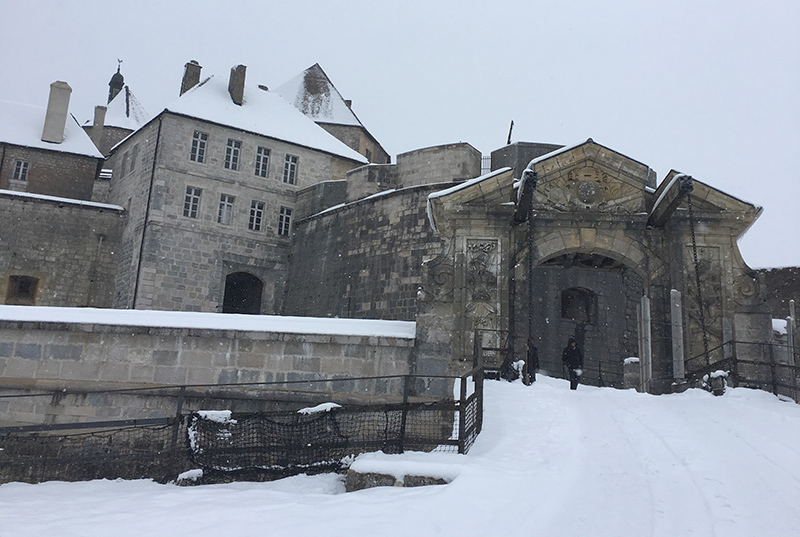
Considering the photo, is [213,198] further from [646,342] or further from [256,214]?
[646,342]

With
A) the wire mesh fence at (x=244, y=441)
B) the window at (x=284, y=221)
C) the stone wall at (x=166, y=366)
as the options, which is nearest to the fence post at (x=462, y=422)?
the wire mesh fence at (x=244, y=441)

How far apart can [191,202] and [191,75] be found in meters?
10.0

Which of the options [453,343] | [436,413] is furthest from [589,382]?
[436,413]

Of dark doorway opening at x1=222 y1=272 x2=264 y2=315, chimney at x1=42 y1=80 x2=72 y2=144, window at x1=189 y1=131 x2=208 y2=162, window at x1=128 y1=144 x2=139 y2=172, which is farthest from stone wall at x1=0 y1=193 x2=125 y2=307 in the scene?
chimney at x1=42 y1=80 x2=72 y2=144

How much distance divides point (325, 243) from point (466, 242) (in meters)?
13.4

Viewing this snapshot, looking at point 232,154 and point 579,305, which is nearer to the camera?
point 579,305

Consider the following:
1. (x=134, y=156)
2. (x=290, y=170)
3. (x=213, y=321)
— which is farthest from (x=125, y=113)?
(x=213, y=321)

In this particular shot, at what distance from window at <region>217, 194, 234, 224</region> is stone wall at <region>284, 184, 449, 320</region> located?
3.40m

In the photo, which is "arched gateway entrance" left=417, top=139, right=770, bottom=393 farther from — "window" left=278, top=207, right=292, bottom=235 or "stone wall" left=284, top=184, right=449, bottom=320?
"window" left=278, top=207, right=292, bottom=235

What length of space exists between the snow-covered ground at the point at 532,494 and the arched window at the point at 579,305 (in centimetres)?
1414

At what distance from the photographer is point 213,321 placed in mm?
10602

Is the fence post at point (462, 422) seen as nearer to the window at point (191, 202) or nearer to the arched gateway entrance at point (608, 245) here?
the arched gateway entrance at point (608, 245)

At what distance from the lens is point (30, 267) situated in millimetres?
25734

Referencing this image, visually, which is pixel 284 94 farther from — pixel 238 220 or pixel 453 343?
pixel 453 343
